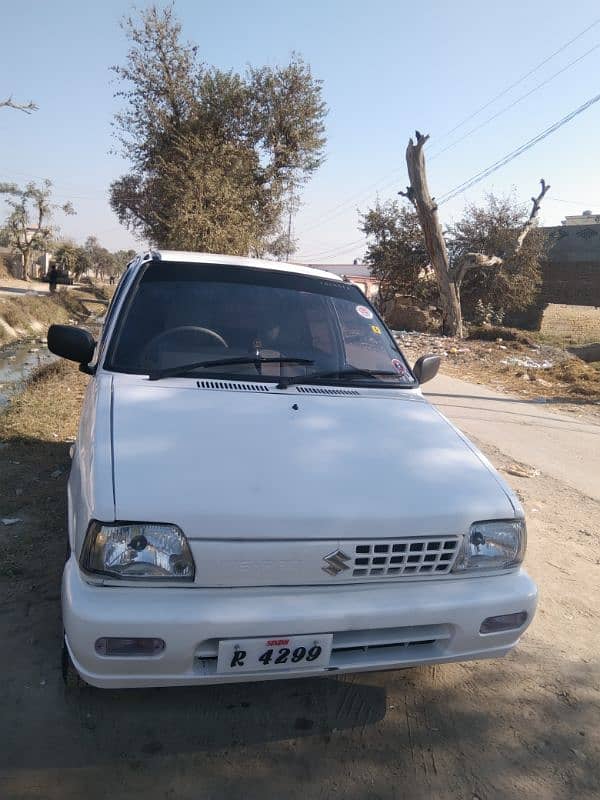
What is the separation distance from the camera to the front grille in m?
2.14

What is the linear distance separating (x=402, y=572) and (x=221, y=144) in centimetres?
2011

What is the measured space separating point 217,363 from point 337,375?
634 millimetres

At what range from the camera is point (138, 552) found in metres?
2.00

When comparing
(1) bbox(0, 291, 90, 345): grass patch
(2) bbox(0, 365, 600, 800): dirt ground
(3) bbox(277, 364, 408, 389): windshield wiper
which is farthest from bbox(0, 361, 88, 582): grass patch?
(1) bbox(0, 291, 90, 345): grass patch

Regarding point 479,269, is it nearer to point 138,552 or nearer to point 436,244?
point 436,244

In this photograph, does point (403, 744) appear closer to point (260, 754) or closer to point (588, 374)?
point (260, 754)

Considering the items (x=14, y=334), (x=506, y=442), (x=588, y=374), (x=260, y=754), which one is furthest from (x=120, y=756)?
(x=14, y=334)

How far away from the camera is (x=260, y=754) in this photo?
221 centimetres

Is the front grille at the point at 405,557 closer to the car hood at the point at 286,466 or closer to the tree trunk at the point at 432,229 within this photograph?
the car hood at the point at 286,466

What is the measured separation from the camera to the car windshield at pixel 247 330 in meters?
3.09

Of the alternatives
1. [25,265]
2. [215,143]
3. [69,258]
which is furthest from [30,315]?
[69,258]

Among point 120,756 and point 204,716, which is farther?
point 204,716

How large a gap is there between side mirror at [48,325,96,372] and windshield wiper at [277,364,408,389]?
113 cm

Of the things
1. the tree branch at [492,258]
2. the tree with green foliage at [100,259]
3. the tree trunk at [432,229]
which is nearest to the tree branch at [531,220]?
the tree branch at [492,258]
